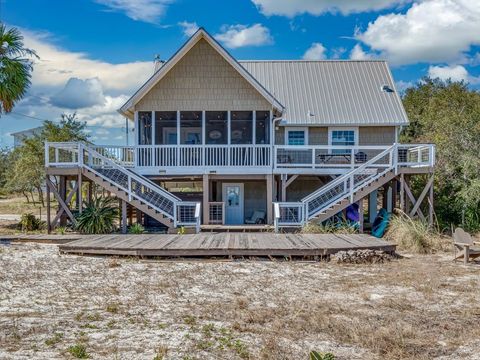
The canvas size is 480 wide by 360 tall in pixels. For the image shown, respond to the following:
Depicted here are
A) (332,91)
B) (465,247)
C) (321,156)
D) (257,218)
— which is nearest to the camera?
(465,247)

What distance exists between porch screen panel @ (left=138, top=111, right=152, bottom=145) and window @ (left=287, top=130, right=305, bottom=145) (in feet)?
20.8

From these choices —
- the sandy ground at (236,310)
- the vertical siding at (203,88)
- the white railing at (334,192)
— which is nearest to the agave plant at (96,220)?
the vertical siding at (203,88)

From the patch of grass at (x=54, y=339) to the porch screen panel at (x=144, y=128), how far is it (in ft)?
45.5

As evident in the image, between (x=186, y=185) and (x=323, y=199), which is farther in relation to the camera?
(x=186, y=185)

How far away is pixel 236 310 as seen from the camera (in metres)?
8.02

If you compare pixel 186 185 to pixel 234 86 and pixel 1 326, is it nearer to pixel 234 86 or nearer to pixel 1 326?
pixel 234 86

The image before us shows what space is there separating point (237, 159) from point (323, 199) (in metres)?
3.83

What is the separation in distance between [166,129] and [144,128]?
0.97 meters

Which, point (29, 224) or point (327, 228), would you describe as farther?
point (29, 224)

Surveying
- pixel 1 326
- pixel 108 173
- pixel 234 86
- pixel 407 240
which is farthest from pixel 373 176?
pixel 1 326

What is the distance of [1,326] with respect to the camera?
699 cm

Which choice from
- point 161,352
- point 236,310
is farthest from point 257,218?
point 161,352

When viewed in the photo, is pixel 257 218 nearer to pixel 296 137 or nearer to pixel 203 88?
pixel 296 137

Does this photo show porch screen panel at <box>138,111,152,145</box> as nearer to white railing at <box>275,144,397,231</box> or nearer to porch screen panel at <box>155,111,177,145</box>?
porch screen panel at <box>155,111,177,145</box>
